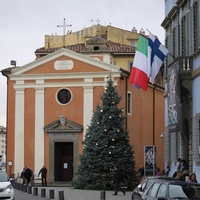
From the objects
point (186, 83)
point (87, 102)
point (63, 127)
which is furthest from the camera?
point (63, 127)

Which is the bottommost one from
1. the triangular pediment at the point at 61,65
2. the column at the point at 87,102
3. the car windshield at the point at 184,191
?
the car windshield at the point at 184,191

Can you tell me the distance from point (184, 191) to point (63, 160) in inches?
1274

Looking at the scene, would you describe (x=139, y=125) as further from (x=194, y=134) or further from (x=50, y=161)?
(x=194, y=134)

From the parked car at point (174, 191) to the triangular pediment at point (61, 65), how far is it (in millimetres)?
30608

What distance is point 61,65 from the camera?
5084 cm

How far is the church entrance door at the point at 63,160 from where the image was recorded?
165 ft

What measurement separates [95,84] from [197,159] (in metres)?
21.9

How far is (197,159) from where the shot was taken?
2911 cm

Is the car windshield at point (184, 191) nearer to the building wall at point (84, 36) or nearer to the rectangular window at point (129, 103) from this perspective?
the rectangular window at point (129, 103)

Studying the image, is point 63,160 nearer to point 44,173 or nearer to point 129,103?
point 44,173

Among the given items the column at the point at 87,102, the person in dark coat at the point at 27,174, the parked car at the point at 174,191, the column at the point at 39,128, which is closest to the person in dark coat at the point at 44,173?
the person in dark coat at the point at 27,174

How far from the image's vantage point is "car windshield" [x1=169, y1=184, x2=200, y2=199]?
18625 millimetres

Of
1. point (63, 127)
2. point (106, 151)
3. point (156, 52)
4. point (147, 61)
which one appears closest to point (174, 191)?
point (156, 52)

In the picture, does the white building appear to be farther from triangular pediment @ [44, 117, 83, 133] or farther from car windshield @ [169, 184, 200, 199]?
triangular pediment @ [44, 117, 83, 133]
